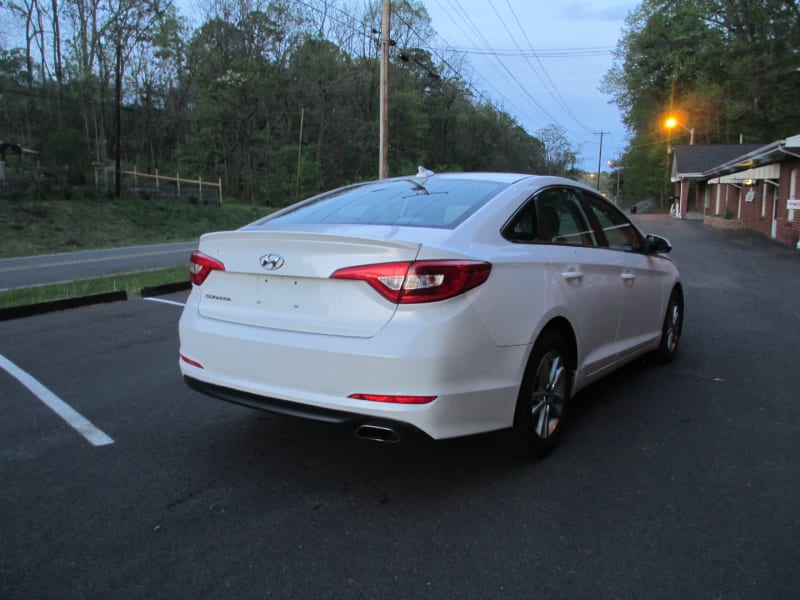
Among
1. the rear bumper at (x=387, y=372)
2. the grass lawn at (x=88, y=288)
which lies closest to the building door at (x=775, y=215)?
the grass lawn at (x=88, y=288)

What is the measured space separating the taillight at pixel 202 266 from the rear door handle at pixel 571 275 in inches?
76.1

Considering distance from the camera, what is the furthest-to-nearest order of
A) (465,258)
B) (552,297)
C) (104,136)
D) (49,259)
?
(104,136), (49,259), (552,297), (465,258)

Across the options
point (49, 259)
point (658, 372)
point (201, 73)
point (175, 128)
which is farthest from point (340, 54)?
point (658, 372)

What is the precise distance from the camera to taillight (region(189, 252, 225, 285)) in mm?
3527

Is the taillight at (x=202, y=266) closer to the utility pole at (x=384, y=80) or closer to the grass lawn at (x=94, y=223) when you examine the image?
the utility pole at (x=384, y=80)

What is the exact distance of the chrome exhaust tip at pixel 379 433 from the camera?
2.95 metres

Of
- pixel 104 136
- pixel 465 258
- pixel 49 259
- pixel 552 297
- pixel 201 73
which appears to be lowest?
pixel 49 259

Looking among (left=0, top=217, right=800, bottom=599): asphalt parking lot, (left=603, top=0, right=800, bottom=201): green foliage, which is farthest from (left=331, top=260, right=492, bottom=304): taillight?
(left=603, top=0, right=800, bottom=201): green foliage

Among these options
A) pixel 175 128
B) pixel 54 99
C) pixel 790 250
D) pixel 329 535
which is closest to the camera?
pixel 329 535

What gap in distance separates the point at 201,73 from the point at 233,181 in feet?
31.2

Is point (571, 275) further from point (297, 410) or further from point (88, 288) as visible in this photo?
point (88, 288)

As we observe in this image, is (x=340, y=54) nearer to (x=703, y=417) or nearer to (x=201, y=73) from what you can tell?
(x=201, y=73)

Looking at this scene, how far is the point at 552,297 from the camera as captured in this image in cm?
360

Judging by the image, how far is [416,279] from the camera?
2.93 m
